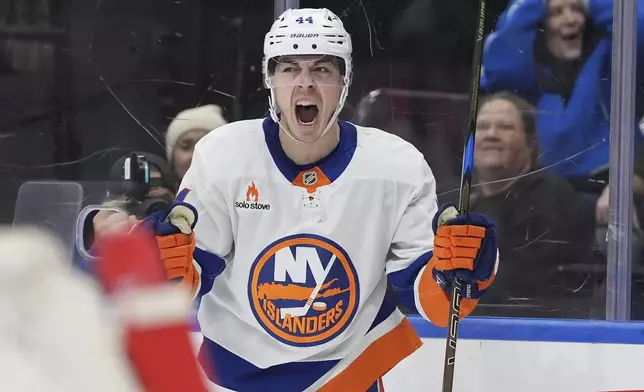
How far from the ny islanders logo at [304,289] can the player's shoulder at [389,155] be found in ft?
0.62

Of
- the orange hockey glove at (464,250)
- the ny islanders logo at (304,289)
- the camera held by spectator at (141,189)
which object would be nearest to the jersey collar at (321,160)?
the ny islanders logo at (304,289)

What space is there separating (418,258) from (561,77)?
3.35 ft

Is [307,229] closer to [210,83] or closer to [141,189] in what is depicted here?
[141,189]

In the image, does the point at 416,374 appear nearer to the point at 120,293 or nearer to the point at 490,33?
the point at 490,33

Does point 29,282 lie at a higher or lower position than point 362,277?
higher

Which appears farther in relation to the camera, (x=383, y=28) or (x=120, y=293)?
(x=383, y=28)

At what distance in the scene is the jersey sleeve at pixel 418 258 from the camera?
4.77 feet

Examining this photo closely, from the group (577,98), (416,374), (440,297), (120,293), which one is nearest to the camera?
(120,293)

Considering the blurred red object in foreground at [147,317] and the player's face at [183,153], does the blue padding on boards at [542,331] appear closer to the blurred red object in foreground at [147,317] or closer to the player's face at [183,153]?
the player's face at [183,153]

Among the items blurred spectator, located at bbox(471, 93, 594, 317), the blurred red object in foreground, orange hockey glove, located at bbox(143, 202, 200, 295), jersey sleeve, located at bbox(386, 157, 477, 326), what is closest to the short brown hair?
blurred spectator, located at bbox(471, 93, 594, 317)

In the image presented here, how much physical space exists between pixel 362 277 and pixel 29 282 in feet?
3.89

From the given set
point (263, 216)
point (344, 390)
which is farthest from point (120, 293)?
point (344, 390)

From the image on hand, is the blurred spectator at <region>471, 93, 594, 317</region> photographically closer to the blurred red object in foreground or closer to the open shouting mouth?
the open shouting mouth

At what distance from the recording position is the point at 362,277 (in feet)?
4.87
